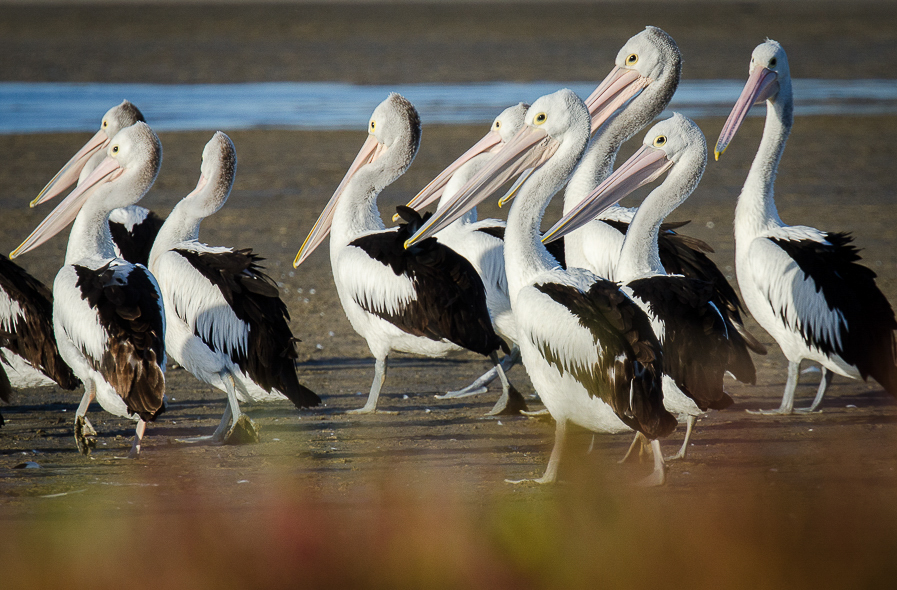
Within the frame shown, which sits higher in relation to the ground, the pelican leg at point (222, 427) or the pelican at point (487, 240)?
the pelican at point (487, 240)

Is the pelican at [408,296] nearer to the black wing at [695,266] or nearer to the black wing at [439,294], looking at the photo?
the black wing at [439,294]

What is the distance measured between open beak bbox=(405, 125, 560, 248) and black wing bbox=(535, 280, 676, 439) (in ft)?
2.89

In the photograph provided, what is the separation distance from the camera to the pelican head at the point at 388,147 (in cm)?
607

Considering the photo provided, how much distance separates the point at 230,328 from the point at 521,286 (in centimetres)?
143

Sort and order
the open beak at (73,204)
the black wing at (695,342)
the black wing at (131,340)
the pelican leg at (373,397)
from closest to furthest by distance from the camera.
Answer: the black wing at (695,342), the black wing at (131,340), the pelican leg at (373,397), the open beak at (73,204)

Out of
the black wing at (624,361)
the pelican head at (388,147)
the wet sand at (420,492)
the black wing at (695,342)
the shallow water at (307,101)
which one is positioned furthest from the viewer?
the shallow water at (307,101)

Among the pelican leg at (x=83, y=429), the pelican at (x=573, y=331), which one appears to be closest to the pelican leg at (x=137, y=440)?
the pelican leg at (x=83, y=429)

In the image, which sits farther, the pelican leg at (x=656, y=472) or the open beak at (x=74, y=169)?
the open beak at (x=74, y=169)

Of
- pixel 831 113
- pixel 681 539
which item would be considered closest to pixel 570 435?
pixel 681 539

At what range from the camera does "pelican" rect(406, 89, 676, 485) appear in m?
3.88

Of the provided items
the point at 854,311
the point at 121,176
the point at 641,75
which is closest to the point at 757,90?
the point at 641,75

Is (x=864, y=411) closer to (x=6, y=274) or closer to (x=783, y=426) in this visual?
(x=783, y=426)

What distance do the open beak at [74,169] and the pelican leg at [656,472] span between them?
4.12 meters

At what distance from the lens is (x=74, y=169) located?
6566mm
